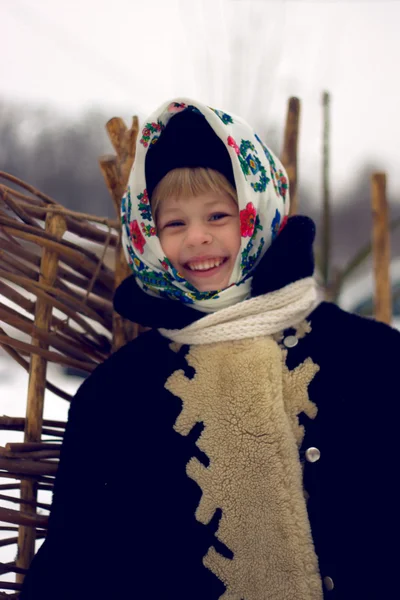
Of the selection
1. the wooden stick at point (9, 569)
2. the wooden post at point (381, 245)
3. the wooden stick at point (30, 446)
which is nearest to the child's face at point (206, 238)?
the wooden stick at point (30, 446)

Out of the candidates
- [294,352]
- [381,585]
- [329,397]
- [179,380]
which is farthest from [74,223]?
[381,585]

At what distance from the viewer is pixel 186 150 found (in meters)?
1.33

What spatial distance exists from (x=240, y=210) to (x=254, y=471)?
554 mm

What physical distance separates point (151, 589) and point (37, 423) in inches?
18.7

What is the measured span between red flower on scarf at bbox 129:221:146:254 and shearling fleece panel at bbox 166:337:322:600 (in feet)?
1.16

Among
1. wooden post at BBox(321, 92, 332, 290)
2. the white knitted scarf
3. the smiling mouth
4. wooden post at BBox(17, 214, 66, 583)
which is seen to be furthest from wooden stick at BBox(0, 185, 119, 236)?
wooden post at BBox(321, 92, 332, 290)

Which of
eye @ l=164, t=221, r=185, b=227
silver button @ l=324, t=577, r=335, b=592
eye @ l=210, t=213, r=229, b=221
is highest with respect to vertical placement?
eye @ l=164, t=221, r=185, b=227

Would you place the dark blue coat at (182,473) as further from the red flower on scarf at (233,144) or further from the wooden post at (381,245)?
the wooden post at (381,245)

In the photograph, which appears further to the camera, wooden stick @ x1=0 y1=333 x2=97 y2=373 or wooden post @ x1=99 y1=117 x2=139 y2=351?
wooden post @ x1=99 y1=117 x2=139 y2=351

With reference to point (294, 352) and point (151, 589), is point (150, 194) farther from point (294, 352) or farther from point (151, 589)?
point (151, 589)

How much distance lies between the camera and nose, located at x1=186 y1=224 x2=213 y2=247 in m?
1.27

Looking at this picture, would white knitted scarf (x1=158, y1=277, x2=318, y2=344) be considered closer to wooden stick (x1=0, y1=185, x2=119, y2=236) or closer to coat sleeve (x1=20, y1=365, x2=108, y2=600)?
coat sleeve (x1=20, y1=365, x2=108, y2=600)

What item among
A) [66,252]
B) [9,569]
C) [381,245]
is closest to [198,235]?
[66,252]

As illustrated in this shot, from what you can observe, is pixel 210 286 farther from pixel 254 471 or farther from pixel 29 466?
pixel 29 466
